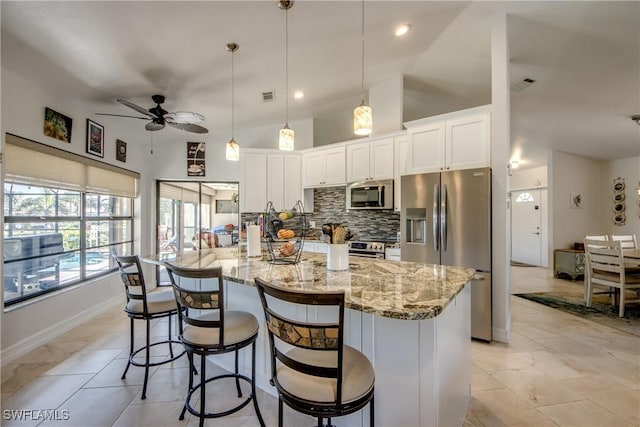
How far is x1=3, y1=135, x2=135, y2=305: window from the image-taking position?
9.06 feet

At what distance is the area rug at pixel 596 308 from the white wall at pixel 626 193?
113 inches

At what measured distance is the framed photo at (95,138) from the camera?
3.65 m

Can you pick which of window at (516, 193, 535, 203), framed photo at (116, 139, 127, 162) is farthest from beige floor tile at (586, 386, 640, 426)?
window at (516, 193, 535, 203)

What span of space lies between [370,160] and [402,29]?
67.5 inches

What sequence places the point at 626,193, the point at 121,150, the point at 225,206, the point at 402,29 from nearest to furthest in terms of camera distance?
the point at 402,29 < the point at 121,150 < the point at 225,206 < the point at 626,193

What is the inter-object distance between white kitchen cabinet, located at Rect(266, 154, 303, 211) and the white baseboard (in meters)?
2.83

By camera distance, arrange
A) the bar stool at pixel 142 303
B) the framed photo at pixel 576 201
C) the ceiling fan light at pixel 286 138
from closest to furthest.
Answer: the bar stool at pixel 142 303, the ceiling fan light at pixel 286 138, the framed photo at pixel 576 201

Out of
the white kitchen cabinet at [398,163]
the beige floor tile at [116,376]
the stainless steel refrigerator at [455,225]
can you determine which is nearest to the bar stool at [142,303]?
the beige floor tile at [116,376]

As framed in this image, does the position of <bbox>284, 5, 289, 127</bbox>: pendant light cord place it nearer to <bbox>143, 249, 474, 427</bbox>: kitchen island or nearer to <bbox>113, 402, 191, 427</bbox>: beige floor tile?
<bbox>143, 249, 474, 427</bbox>: kitchen island

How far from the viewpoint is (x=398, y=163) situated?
3930 millimetres

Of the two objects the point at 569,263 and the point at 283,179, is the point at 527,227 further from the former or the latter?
the point at 283,179

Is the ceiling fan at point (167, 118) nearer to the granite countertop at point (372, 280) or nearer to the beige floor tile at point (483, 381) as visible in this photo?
the granite countertop at point (372, 280)

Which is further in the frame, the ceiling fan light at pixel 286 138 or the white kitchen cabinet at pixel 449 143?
the white kitchen cabinet at pixel 449 143

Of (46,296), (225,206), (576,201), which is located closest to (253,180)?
(225,206)
